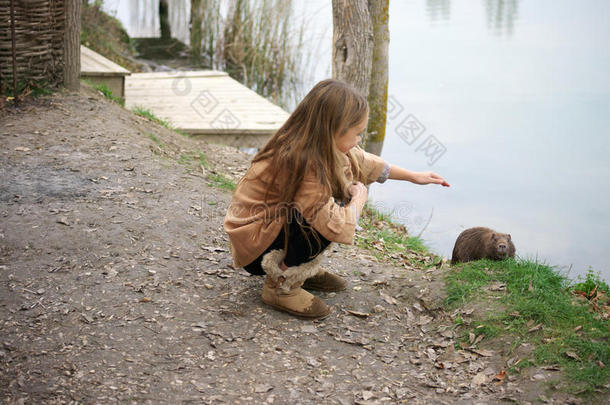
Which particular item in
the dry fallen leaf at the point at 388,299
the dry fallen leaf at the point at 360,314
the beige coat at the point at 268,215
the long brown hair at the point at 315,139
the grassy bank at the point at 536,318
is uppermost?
the long brown hair at the point at 315,139

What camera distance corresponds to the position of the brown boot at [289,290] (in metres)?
2.73

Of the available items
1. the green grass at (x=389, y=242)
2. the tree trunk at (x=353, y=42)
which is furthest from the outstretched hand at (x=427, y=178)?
the tree trunk at (x=353, y=42)

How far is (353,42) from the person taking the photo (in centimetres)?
452

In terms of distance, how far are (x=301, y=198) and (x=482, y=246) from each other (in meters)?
1.48

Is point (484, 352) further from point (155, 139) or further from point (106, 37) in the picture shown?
point (106, 37)

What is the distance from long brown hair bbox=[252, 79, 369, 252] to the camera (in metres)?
2.51

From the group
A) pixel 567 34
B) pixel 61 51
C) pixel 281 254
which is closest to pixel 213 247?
pixel 281 254

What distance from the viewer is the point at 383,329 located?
113 inches

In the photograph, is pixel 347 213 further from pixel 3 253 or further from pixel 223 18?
pixel 223 18

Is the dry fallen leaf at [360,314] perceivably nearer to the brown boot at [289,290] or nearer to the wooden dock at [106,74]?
the brown boot at [289,290]

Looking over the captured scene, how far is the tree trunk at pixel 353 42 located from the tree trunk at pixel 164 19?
893 cm

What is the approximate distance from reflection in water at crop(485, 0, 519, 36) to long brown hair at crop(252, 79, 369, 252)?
9.73 metres

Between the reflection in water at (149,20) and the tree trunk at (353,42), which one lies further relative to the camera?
the reflection in water at (149,20)

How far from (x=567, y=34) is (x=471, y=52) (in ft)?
5.88
